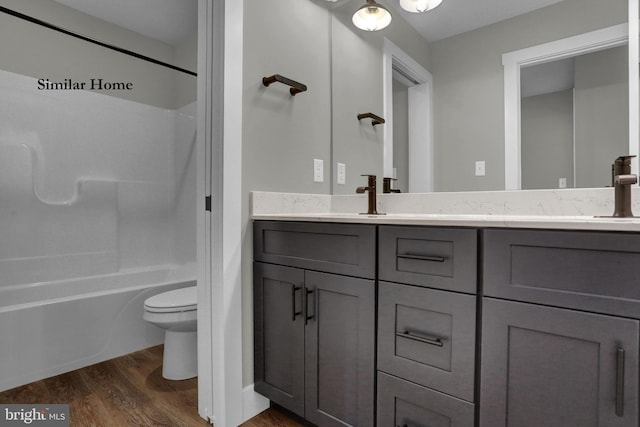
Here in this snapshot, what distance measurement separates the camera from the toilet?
1.80m

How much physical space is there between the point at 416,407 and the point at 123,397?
56.4 inches

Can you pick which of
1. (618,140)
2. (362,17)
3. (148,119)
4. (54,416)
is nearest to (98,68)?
(148,119)

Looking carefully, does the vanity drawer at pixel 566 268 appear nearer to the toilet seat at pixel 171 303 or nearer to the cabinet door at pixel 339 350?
the cabinet door at pixel 339 350

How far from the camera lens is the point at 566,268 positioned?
0.82 metres

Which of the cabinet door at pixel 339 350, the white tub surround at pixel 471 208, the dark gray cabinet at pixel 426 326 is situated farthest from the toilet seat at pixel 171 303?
the dark gray cabinet at pixel 426 326

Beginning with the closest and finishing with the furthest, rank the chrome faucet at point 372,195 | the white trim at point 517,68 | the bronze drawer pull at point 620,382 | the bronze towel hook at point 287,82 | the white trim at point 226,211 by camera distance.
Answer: the bronze drawer pull at point 620,382 < the white trim at point 517,68 < the white trim at point 226,211 < the bronze towel hook at point 287,82 < the chrome faucet at point 372,195

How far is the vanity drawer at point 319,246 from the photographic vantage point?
1156 millimetres

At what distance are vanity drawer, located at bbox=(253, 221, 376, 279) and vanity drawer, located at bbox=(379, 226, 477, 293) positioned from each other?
61 mm

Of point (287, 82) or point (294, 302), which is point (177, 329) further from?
point (287, 82)

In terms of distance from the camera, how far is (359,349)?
3.84 feet

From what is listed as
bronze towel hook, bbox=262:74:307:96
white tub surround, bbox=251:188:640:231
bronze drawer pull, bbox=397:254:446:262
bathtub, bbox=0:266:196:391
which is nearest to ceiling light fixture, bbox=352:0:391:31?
bronze towel hook, bbox=262:74:307:96

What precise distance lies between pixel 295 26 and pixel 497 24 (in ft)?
3.10

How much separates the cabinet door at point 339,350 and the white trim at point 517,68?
0.81 meters

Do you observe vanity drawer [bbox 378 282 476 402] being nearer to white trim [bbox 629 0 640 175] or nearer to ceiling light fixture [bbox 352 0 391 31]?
white trim [bbox 629 0 640 175]
